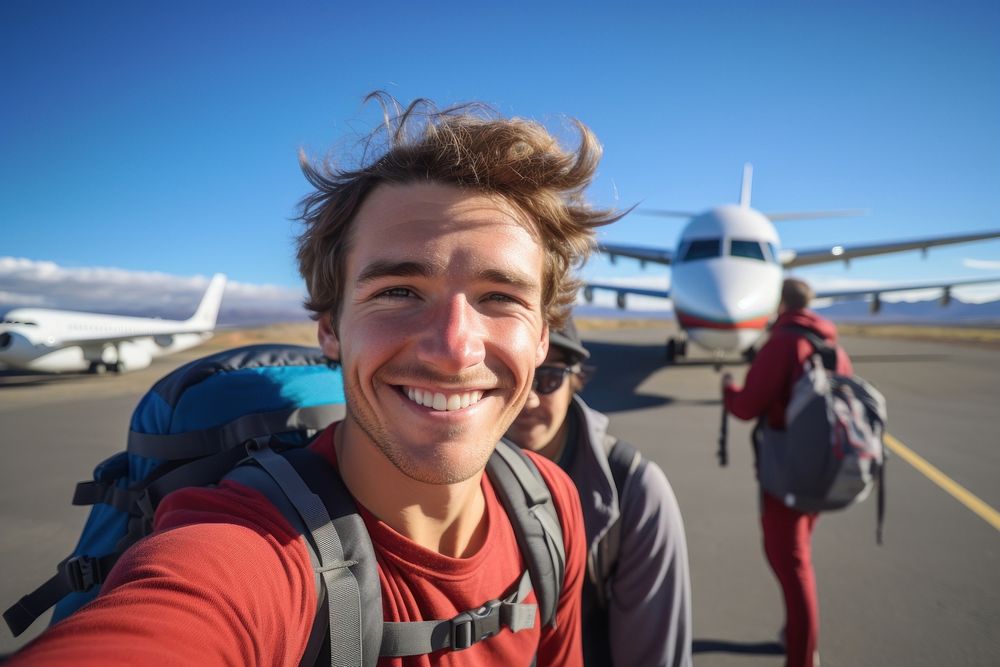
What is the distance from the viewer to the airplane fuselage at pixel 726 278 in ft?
31.3

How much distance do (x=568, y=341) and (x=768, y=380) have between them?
1.59 meters

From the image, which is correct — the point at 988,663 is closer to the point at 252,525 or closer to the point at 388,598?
the point at 388,598

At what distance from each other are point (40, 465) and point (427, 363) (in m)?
7.65

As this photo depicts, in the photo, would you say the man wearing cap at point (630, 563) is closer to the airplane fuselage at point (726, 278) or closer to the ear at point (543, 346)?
the ear at point (543, 346)

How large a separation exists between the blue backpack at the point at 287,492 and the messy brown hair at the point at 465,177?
0.44 meters

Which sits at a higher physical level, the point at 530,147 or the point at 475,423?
the point at 530,147

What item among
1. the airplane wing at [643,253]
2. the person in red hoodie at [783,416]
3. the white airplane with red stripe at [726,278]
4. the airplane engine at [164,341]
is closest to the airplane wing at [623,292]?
the airplane wing at [643,253]

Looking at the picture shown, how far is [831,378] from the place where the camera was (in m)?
2.84

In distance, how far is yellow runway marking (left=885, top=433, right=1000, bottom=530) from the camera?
4527 millimetres

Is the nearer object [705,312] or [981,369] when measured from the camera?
[705,312]

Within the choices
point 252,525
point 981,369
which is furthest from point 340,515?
point 981,369

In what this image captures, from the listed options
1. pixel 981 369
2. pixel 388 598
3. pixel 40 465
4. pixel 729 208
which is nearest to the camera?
pixel 388 598

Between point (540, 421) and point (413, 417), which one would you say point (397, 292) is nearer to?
point (413, 417)

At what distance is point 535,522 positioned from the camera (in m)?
1.40
